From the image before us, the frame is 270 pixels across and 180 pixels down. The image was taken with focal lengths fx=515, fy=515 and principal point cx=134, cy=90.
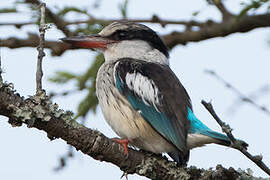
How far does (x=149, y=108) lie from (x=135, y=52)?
106 cm

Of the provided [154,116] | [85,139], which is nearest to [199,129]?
[154,116]

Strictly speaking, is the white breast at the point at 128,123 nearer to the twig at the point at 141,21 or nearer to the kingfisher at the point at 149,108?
the kingfisher at the point at 149,108

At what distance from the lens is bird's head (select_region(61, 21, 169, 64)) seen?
468 cm

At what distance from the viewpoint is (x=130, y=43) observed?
4824mm

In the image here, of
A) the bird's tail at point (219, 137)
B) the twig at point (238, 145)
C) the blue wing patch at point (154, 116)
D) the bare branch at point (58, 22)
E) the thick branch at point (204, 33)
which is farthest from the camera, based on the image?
the thick branch at point (204, 33)

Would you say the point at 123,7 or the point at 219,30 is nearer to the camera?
the point at 123,7

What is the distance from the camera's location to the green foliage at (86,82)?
411cm

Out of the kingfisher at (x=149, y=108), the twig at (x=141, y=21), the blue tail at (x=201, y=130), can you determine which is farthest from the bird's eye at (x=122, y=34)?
the blue tail at (x=201, y=130)

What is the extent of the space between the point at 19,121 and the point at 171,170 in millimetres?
1154

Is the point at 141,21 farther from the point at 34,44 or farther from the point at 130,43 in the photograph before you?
the point at 34,44

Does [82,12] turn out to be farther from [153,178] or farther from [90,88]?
[153,178]

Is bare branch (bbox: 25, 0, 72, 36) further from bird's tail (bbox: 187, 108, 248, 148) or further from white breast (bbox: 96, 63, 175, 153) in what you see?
bird's tail (bbox: 187, 108, 248, 148)

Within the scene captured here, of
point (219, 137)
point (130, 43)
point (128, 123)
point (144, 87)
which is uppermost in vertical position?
point (130, 43)

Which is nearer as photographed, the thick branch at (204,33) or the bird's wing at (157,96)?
the bird's wing at (157,96)
